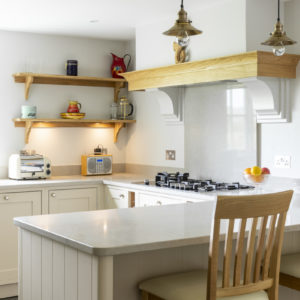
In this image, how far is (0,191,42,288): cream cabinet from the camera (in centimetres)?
461

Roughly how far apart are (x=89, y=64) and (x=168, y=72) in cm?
145

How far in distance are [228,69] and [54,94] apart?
7.14ft

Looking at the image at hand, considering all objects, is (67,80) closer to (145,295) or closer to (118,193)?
(118,193)

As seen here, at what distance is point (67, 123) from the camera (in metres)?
5.56

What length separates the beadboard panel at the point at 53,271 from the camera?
2.10 m

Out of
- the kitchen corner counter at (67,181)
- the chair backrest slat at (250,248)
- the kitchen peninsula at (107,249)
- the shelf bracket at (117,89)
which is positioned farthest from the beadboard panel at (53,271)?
the shelf bracket at (117,89)

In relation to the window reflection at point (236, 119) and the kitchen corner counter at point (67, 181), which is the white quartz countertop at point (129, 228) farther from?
the kitchen corner counter at point (67, 181)

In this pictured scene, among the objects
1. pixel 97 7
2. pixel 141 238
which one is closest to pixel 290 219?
pixel 141 238

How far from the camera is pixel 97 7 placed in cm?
431

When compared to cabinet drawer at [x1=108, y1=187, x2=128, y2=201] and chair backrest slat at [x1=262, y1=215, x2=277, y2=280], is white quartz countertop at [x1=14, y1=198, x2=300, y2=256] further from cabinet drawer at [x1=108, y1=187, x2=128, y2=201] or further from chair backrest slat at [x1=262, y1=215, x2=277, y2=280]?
cabinet drawer at [x1=108, y1=187, x2=128, y2=201]

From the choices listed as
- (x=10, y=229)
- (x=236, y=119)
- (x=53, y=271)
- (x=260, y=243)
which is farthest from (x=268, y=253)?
(x=10, y=229)

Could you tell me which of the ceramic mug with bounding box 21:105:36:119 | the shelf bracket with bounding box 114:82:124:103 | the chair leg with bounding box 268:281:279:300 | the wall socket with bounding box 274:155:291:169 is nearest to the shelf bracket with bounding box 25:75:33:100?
the ceramic mug with bounding box 21:105:36:119

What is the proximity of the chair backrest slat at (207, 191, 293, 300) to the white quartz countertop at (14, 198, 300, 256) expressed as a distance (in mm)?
169

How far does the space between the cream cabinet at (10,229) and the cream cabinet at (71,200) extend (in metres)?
0.21
